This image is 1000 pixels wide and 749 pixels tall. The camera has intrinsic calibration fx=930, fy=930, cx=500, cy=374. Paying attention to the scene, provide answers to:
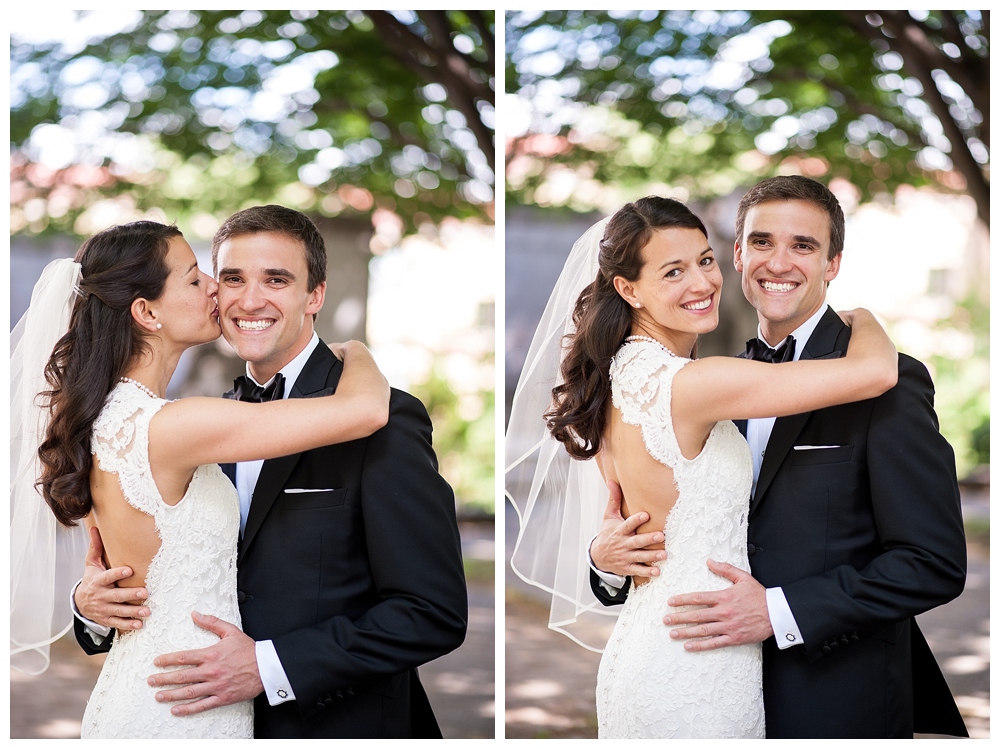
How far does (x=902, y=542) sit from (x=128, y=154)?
4640 mm

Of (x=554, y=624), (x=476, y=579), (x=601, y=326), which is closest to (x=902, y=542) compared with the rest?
(x=601, y=326)

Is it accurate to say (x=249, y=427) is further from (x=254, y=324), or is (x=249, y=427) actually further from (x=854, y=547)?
(x=854, y=547)

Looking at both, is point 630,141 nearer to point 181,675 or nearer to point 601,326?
point 601,326

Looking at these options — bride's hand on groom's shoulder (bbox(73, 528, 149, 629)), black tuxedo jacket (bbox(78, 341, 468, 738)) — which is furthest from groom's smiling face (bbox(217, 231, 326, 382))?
bride's hand on groom's shoulder (bbox(73, 528, 149, 629))

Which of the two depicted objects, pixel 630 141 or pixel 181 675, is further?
pixel 630 141

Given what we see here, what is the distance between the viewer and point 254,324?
2613 mm

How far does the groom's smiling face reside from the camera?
2609 millimetres

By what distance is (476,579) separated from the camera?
611cm

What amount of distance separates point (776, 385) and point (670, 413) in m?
0.27

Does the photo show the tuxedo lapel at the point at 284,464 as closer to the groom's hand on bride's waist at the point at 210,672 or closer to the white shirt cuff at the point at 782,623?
the groom's hand on bride's waist at the point at 210,672

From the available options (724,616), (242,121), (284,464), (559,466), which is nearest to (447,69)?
(242,121)

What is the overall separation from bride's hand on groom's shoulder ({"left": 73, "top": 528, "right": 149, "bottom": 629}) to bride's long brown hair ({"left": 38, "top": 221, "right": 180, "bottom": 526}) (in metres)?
0.17

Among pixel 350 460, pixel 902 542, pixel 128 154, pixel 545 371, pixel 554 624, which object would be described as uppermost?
pixel 128 154

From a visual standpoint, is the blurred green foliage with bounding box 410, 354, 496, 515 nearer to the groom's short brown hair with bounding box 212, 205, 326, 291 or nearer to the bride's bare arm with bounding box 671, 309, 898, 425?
the groom's short brown hair with bounding box 212, 205, 326, 291
